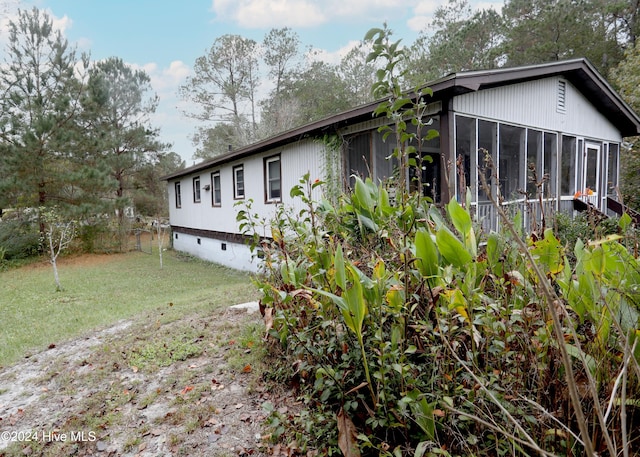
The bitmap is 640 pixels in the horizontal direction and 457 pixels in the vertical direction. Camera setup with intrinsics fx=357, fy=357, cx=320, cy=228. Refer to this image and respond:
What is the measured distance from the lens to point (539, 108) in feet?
24.8

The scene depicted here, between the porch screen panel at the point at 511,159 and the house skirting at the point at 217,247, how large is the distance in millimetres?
6129

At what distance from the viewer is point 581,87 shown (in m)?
8.84

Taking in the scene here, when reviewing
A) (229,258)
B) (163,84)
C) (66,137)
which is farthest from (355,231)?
(163,84)

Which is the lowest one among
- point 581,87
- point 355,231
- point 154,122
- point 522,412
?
point 522,412

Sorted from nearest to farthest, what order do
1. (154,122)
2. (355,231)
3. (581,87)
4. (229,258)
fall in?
(355,231) → (581,87) → (229,258) → (154,122)

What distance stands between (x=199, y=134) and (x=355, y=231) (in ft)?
75.0

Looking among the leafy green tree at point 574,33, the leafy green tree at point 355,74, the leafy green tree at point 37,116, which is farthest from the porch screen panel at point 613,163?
the leafy green tree at point 37,116

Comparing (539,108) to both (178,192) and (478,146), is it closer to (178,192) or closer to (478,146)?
(478,146)

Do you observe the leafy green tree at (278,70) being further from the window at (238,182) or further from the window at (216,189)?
the window at (238,182)

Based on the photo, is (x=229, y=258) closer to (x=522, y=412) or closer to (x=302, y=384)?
(x=302, y=384)

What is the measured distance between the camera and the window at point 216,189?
12245 mm

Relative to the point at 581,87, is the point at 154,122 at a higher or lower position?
higher

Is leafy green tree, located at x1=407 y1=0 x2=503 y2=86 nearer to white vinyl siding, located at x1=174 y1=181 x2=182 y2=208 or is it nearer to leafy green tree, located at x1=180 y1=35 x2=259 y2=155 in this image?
leafy green tree, located at x1=180 y1=35 x2=259 y2=155

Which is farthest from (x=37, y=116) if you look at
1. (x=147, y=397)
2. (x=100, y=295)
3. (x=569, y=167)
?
(x=569, y=167)
